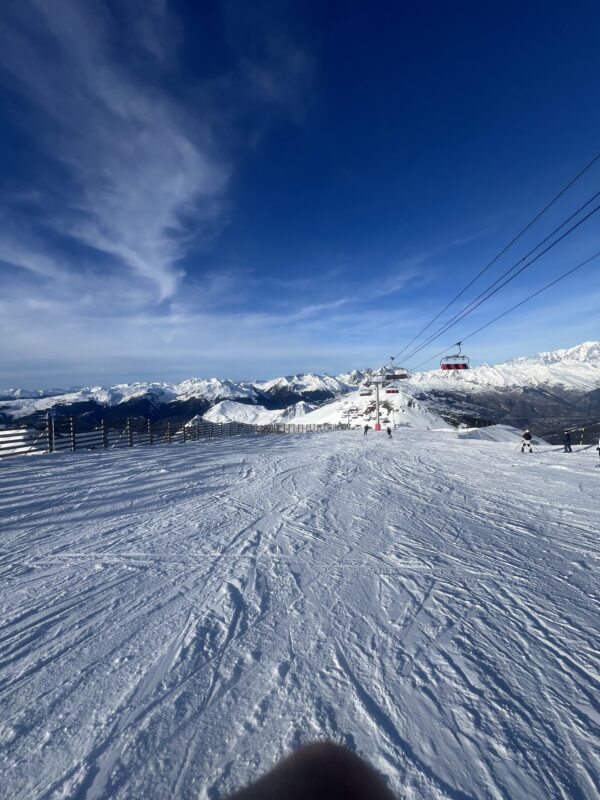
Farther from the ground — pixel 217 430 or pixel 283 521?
pixel 283 521

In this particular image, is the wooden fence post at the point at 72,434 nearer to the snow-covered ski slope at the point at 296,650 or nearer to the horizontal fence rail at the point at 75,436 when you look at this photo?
the horizontal fence rail at the point at 75,436

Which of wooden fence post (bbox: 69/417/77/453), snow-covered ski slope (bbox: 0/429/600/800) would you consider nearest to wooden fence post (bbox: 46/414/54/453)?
wooden fence post (bbox: 69/417/77/453)

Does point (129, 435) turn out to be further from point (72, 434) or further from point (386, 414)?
point (386, 414)

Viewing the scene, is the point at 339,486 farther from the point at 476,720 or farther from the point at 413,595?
the point at 476,720

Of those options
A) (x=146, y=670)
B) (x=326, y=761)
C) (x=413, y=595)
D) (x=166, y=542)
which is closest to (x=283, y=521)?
(x=166, y=542)

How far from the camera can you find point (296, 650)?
3.11 m

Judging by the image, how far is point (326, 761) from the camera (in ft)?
7.29

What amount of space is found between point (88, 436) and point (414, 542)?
60.6ft

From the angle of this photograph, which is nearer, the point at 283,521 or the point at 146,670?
the point at 146,670

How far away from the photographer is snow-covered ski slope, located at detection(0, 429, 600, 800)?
2.19 meters

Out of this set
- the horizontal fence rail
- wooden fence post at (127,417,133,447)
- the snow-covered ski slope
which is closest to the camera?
the snow-covered ski slope

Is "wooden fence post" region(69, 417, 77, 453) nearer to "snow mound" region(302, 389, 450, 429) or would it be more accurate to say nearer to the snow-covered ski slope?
the snow-covered ski slope

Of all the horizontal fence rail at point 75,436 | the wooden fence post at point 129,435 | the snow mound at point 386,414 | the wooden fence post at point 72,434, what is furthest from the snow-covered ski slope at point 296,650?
the snow mound at point 386,414

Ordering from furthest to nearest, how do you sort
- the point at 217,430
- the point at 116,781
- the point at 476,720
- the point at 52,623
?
the point at 217,430
the point at 52,623
the point at 476,720
the point at 116,781
